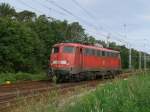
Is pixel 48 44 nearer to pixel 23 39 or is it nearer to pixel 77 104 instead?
pixel 23 39

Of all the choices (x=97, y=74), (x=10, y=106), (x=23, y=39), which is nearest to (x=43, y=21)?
(x=23, y=39)

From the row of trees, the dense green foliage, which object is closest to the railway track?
the dense green foliage

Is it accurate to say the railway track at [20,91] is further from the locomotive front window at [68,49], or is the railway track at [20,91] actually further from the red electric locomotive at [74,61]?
the locomotive front window at [68,49]

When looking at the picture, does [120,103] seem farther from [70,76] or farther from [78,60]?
[78,60]

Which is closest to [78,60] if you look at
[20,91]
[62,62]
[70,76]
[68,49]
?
[68,49]

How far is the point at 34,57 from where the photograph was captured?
1993 inches

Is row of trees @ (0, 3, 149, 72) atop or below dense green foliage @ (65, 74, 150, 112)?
atop

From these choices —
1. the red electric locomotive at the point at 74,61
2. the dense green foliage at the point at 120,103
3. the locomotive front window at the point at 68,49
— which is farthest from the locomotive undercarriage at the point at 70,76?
the dense green foliage at the point at 120,103

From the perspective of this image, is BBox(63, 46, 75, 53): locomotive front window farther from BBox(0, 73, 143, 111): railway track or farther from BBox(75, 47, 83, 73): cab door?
BBox(0, 73, 143, 111): railway track

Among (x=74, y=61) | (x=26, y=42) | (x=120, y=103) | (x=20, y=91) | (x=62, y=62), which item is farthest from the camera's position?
(x=26, y=42)

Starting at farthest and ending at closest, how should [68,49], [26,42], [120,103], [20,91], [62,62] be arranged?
[26,42], [68,49], [62,62], [20,91], [120,103]

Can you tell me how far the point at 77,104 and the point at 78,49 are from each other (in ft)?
73.6

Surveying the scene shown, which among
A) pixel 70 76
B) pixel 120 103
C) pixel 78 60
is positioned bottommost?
pixel 120 103

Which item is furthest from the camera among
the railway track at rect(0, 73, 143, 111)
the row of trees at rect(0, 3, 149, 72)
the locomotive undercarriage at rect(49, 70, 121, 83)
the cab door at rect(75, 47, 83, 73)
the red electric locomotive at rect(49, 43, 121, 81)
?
the row of trees at rect(0, 3, 149, 72)
